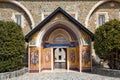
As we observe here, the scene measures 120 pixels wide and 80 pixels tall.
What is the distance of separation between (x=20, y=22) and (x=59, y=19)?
4.44 metres

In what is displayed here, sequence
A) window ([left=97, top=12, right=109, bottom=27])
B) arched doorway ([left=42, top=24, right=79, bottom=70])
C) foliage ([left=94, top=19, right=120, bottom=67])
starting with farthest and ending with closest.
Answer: window ([left=97, top=12, right=109, bottom=27]) → arched doorway ([left=42, top=24, right=79, bottom=70]) → foliage ([left=94, top=19, right=120, bottom=67])

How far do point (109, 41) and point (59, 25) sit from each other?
5.28 m

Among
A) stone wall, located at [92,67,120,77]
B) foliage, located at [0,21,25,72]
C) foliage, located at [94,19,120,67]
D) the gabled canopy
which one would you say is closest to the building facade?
the gabled canopy

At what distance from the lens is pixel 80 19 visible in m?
20.5

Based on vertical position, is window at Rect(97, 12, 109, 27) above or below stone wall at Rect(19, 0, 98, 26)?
below

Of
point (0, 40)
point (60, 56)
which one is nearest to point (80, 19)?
point (0, 40)

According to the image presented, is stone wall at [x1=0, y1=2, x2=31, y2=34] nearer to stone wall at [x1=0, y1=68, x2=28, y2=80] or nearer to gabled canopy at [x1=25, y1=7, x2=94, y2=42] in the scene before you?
gabled canopy at [x1=25, y1=7, x2=94, y2=42]

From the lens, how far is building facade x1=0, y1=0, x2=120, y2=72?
18.2 meters

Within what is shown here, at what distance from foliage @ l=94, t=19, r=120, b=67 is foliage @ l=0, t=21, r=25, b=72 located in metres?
5.73

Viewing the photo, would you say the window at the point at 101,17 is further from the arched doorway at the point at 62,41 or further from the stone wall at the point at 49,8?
the arched doorway at the point at 62,41

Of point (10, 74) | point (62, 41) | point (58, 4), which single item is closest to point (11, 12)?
point (58, 4)

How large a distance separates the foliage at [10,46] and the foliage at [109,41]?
5.73 meters

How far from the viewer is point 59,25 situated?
62.6 feet

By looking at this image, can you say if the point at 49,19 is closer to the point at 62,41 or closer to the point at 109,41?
the point at 62,41
